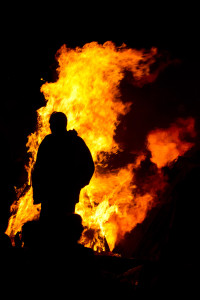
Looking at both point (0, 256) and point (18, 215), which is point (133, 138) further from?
point (0, 256)

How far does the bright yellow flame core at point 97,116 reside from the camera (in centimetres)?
676

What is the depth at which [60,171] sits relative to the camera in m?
3.60

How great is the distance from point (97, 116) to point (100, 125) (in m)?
0.25

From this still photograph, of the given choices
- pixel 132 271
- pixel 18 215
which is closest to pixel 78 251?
pixel 132 271

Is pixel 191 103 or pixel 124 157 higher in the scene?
pixel 191 103

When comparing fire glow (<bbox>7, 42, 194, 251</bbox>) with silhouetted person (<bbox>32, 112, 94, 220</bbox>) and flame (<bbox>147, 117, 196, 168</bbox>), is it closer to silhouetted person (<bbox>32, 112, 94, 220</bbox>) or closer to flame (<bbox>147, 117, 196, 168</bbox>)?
flame (<bbox>147, 117, 196, 168</bbox>)

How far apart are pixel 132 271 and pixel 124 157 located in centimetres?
475

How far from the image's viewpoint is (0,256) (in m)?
3.00

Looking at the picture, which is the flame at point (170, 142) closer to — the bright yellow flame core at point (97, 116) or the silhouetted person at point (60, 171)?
the bright yellow flame core at point (97, 116)

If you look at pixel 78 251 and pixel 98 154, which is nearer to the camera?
pixel 78 251

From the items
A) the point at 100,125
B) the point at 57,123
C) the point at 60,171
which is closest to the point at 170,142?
the point at 100,125

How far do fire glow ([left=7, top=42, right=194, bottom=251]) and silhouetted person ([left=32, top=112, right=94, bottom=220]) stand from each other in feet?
9.60

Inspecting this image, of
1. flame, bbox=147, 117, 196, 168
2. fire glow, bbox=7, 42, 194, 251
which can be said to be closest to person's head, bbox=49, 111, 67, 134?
fire glow, bbox=7, 42, 194, 251

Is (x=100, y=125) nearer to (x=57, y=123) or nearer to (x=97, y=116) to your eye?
(x=97, y=116)
